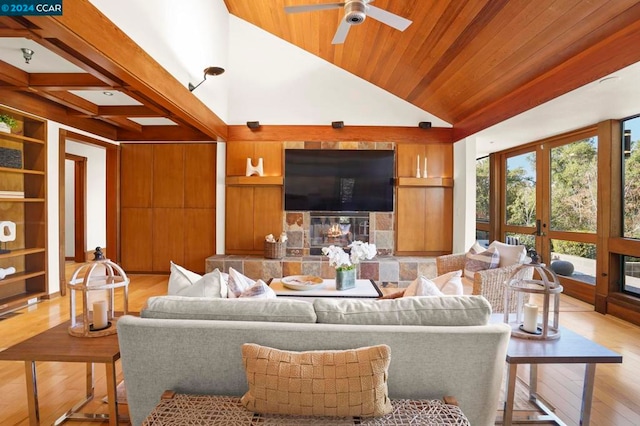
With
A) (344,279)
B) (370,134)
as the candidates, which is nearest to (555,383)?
(344,279)

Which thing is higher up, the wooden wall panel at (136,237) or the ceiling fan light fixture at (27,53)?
the ceiling fan light fixture at (27,53)

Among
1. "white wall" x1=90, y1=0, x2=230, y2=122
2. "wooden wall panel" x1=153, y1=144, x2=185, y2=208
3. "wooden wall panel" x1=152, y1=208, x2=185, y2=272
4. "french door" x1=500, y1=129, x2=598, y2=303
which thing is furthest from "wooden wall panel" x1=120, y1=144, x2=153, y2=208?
"french door" x1=500, y1=129, x2=598, y2=303

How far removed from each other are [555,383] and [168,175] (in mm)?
5904

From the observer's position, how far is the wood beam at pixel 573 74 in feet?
8.54

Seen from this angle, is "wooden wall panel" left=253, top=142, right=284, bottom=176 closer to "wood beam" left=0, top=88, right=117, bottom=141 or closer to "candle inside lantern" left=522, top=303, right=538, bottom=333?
"wood beam" left=0, top=88, right=117, bottom=141

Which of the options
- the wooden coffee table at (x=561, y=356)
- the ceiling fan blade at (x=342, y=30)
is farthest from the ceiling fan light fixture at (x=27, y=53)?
the wooden coffee table at (x=561, y=356)

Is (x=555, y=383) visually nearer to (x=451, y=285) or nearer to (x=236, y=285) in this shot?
(x=451, y=285)

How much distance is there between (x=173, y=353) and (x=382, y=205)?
4571 mm

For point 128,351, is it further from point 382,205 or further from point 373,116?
point 373,116

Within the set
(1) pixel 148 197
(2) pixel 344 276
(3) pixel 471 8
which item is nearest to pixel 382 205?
(2) pixel 344 276

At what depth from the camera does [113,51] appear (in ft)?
8.23

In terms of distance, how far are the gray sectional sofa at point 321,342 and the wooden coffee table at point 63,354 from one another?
Answer: 15 centimetres

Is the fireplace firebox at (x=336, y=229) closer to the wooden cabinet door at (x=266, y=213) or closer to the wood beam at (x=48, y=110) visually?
the wooden cabinet door at (x=266, y=213)

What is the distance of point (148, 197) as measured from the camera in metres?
6.05
